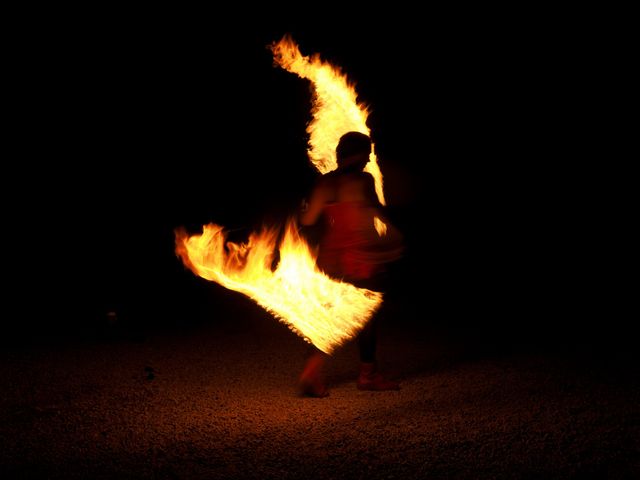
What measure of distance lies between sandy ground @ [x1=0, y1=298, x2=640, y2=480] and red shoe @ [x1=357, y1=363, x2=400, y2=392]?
89 mm

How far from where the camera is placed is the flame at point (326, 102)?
6141mm

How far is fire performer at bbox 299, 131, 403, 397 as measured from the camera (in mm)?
5305

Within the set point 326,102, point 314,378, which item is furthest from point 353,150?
point 314,378

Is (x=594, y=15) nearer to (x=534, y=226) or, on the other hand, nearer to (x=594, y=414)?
(x=534, y=226)

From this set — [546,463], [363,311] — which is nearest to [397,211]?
[363,311]

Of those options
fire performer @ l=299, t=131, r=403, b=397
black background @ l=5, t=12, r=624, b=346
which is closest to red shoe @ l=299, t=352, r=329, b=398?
fire performer @ l=299, t=131, r=403, b=397

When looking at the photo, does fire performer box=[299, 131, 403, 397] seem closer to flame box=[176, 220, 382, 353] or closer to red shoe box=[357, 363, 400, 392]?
flame box=[176, 220, 382, 353]

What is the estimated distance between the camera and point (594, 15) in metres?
15.6

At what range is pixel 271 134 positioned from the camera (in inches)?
630

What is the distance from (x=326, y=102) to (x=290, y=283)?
198 cm

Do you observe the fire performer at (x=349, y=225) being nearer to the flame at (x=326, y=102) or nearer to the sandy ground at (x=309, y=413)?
the sandy ground at (x=309, y=413)

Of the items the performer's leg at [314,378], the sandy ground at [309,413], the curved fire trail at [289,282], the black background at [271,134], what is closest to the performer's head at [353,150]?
the curved fire trail at [289,282]

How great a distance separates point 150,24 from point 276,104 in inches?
137

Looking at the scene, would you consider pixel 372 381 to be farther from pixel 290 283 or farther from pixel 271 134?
pixel 271 134
